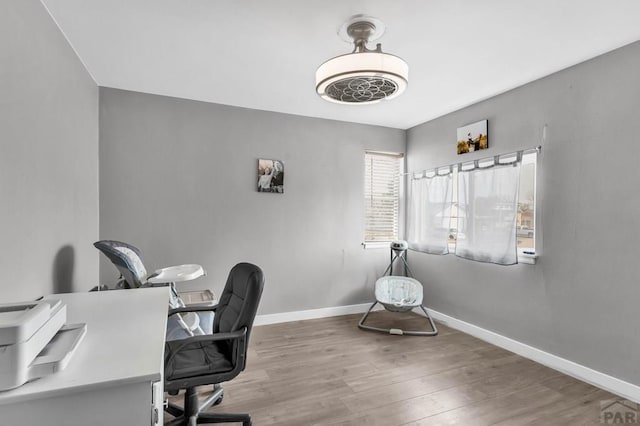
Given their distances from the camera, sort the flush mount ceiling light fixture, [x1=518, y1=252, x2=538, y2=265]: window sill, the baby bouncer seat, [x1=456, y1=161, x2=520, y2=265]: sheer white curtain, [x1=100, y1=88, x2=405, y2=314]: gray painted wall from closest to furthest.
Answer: the flush mount ceiling light fixture → [x1=518, y1=252, x2=538, y2=265]: window sill → [x1=456, y1=161, x2=520, y2=265]: sheer white curtain → [x1=100, y1=88, x2=405, y2=314]: gray painted wall → the baby bouncer seat

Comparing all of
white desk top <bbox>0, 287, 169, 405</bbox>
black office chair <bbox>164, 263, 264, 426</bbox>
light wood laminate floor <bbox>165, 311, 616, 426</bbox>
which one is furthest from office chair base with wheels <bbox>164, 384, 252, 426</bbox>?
white desk top <bbox>0, 287, 169, 405</bbox>

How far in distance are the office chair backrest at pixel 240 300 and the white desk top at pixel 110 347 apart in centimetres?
36

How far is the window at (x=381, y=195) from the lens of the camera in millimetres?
4414

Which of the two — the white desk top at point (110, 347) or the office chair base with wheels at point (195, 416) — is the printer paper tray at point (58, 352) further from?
the office chair base with wheels at point (195, 416)

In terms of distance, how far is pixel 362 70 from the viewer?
1954 mm

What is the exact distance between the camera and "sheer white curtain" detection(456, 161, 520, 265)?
9.97ft

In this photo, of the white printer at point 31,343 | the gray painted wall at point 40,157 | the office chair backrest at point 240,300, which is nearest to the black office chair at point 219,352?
the office chair backrest at point 240,300

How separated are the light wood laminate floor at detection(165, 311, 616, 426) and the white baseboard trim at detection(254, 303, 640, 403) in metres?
0.08

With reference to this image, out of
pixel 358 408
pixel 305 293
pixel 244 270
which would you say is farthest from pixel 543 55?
pixel 305 293

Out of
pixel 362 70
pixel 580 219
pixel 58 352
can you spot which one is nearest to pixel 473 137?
pixel 580 219

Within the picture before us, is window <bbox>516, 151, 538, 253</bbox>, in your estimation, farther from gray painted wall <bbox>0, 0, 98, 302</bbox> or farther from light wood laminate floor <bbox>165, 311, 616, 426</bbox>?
gray painted wall <bbox>0, 0, 98, 302</bbox>

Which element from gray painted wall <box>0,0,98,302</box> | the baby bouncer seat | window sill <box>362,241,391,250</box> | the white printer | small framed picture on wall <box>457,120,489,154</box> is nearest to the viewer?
the white printer

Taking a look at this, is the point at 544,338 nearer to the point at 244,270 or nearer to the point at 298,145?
the point at 244,270

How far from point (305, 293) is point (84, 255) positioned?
2.29m
